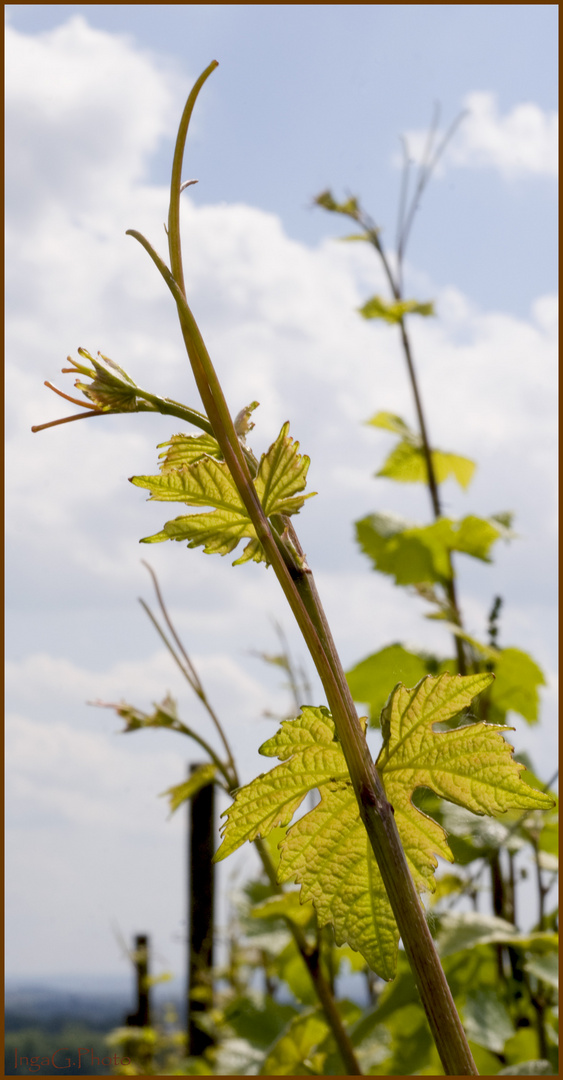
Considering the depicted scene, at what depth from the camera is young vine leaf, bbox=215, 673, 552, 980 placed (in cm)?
23

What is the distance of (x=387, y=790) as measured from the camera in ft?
0.80

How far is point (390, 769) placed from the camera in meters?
0.24

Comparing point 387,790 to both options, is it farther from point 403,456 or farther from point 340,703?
point 403,456

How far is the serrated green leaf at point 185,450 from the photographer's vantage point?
24 centimetres

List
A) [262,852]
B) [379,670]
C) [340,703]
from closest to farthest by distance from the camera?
[340,703] < [262,852] < [379,670]

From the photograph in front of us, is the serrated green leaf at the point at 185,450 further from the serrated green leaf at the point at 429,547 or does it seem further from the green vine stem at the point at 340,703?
the serrated green leaf at the point at 429,547

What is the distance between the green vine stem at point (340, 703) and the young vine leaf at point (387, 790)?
0.10ft

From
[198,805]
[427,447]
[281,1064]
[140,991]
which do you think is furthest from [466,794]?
[140,991]

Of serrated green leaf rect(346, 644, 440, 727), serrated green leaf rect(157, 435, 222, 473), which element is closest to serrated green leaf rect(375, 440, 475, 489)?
serrated green leaf rect(346, 644, 440, 727)

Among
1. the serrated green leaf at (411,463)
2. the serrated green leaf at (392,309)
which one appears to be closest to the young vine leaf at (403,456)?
the serrated green leaf at (411,463)

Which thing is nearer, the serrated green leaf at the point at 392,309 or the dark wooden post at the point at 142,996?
the serrated green leaf at the point at 392,309

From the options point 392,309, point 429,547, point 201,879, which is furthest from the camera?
point 201,879

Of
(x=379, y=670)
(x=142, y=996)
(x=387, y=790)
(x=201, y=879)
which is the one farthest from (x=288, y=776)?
(x=142, y=996)

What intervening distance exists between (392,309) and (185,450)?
102 cm
